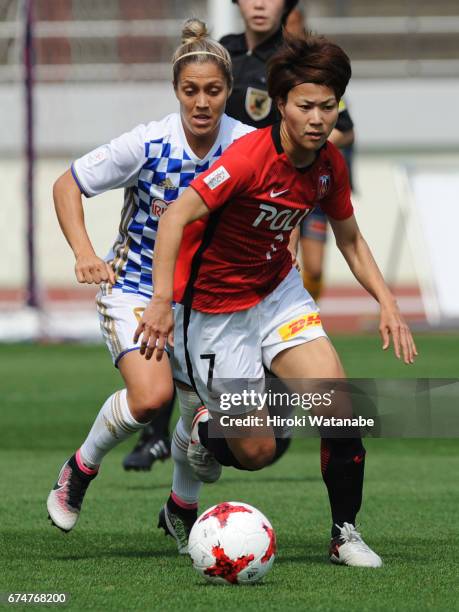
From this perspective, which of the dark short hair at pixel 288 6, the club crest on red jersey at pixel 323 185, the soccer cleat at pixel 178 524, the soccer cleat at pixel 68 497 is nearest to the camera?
the club crest on red jersey at pixel 323 185

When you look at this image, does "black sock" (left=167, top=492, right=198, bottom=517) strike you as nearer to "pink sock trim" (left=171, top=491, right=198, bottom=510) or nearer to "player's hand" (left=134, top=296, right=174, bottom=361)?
"pink sock trim" (left=171, top=491, right=198, bottom=510)

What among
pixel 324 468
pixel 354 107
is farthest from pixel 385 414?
pixel 354 107

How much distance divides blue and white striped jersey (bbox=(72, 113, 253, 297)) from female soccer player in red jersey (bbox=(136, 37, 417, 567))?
305 millimetres

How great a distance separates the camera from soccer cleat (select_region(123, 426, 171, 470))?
7602mm

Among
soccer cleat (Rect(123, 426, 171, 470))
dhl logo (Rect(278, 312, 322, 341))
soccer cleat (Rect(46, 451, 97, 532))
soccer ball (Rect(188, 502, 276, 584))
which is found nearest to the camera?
soccer ball (Rect(188, 502, 276, 584))

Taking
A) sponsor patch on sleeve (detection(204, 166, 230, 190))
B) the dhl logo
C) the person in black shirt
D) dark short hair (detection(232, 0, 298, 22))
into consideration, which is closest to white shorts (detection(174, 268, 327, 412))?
the dhl logo

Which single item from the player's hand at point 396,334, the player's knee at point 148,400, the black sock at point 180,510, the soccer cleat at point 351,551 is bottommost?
the soccer cleat at point 351,551

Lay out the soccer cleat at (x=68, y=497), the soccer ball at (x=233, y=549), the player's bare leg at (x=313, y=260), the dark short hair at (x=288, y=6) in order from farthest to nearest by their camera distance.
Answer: the player's bare leg at (x=313, y=260) → the dark short hair at (x=288, y=6) → the soccer cleat at (x=68, y=497) → the soccer ball at (x=233, y=549)

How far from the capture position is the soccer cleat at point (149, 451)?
7.60 metres

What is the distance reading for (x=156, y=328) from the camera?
4.61m

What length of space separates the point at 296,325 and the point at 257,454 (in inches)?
19.5

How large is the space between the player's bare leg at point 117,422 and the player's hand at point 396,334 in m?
0.87

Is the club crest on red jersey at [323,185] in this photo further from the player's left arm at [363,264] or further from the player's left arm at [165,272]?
the player's left arm at [165,272]

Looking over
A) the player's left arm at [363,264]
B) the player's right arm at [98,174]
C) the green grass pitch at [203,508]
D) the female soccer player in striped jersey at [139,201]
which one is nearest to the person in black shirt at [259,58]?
the female soccer player in striped jersey at [139,201]
